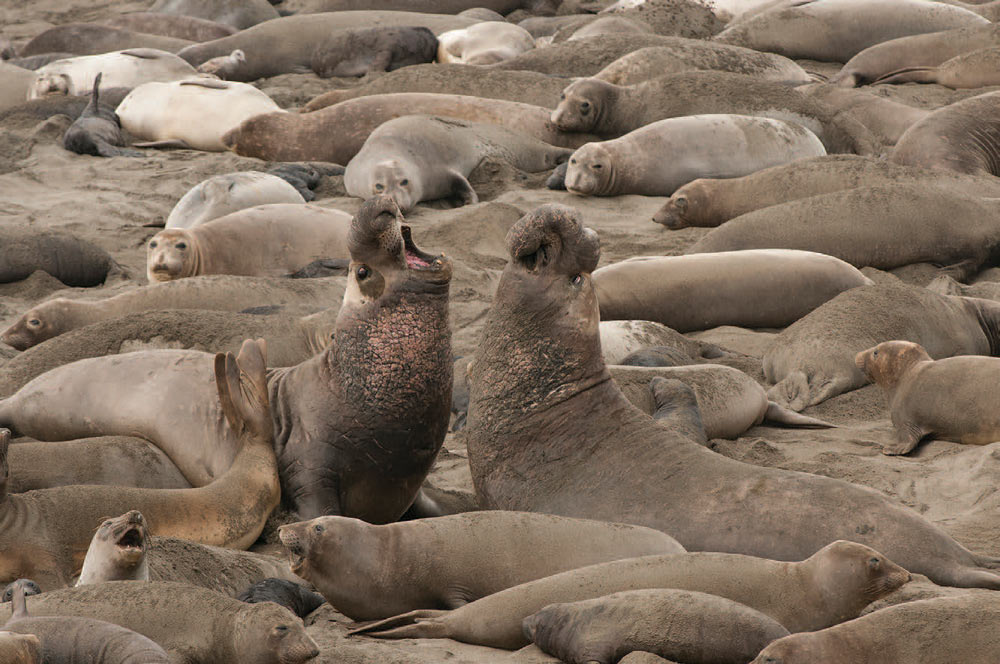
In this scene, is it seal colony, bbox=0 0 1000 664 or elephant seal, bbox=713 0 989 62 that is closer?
seal colony, bbox=0 0 1000 664

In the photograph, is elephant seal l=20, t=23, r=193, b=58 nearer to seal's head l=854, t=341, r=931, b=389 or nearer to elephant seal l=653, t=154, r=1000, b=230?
elephant seal l=653, t=154, r=1000, b=230

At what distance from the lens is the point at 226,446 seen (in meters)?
5.04

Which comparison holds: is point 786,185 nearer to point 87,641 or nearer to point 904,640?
point 904,640

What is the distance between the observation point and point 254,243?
25.1ft

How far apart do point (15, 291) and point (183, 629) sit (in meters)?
4.46

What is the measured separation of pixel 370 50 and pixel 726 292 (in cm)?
660

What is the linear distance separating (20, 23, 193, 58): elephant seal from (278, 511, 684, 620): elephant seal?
1076cm

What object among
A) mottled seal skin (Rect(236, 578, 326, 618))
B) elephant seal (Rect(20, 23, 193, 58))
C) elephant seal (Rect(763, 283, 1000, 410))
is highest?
mottled seal skin (Rect(236, 578, 326, 618))

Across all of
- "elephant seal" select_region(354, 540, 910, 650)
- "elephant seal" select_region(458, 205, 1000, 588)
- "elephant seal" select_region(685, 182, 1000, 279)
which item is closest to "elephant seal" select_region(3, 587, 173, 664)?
"elephant seal" select_region(354, 540, 910, 650)

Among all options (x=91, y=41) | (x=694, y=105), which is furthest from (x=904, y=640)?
(x=91, y=41)

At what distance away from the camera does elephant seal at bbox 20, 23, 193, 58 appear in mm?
13805

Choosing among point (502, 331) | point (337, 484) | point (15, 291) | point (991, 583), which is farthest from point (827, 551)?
point (15, 291)

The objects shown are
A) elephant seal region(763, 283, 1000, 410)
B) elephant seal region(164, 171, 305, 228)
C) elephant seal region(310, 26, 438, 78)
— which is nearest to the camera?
elephant seal region(763, 283, 1000, 410)

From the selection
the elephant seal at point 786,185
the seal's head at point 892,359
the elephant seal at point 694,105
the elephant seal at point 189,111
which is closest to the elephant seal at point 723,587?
the seal's head at point 892,359
